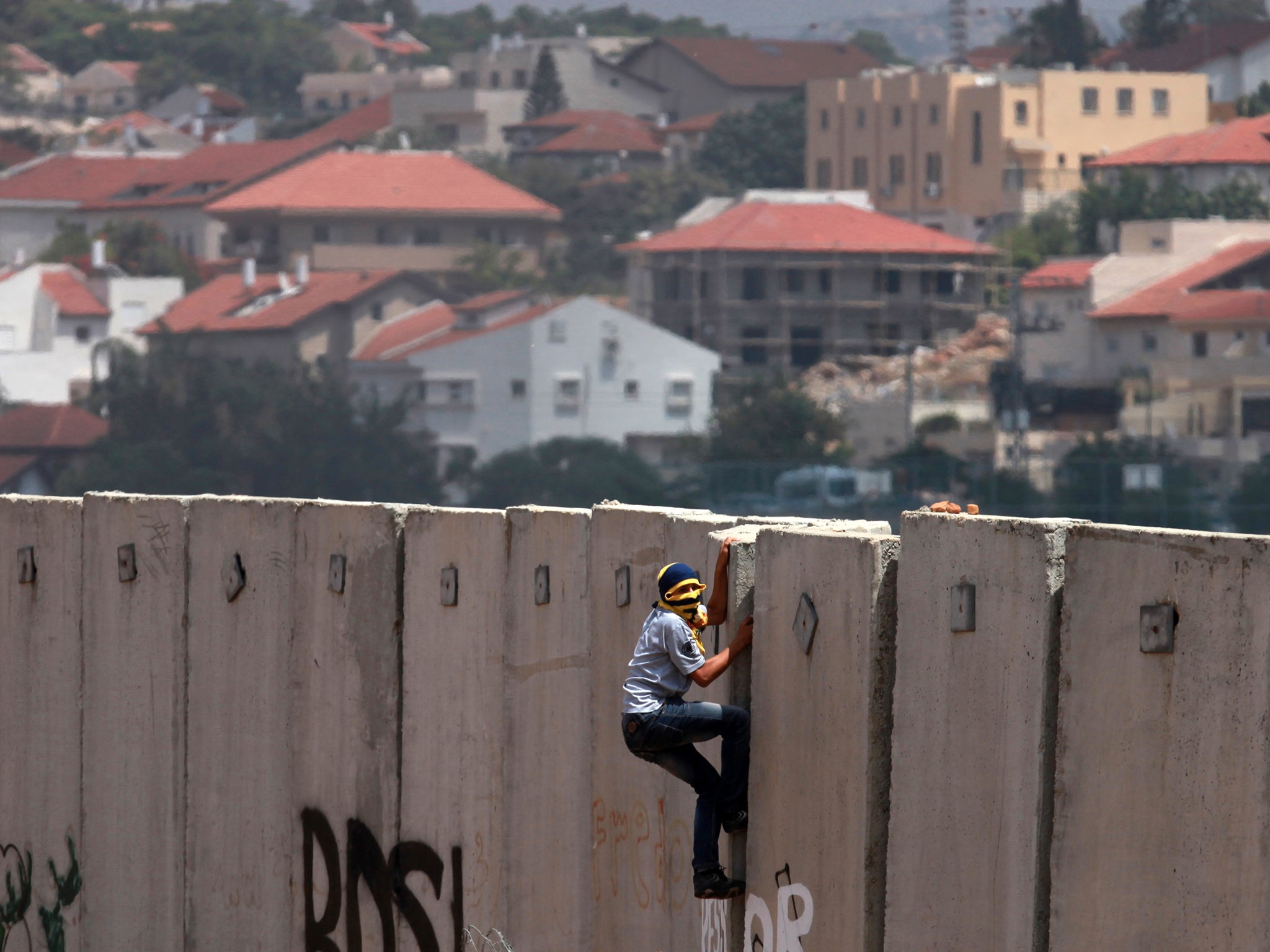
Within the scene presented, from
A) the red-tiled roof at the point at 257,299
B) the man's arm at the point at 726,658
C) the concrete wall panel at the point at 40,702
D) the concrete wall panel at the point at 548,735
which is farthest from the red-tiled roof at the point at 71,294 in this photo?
the man's arm at the point at 726,658

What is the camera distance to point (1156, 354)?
83.8m

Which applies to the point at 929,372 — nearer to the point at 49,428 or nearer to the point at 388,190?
the point at 49,428

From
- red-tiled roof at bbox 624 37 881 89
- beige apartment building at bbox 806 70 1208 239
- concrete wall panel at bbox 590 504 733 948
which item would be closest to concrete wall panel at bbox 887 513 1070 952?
concrete wall panel at bbox 590 504 733 948

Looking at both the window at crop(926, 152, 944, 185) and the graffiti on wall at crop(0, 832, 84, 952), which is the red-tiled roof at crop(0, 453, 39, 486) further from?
the graffiti on wall at crop(0, 832, 84, 952)

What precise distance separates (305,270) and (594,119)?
138 ft

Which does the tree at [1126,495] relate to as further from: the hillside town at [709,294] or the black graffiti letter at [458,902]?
the black graffiti letter at [458,902]

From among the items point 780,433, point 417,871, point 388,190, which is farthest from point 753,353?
point 417,871

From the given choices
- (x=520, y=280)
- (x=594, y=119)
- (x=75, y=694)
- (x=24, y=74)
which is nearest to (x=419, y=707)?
(x=75, y=694)

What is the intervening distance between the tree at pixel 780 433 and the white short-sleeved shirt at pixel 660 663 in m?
74.0

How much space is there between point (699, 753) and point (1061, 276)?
280ft

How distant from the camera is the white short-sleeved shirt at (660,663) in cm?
646

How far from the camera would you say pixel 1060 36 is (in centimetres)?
13475

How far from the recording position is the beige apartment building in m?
113

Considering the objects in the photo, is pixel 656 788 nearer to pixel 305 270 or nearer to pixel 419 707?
pixel 419 707
